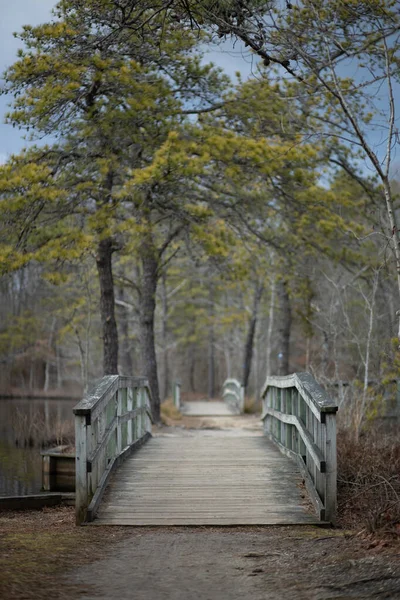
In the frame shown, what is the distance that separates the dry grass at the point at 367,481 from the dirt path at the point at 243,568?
42 centimetres

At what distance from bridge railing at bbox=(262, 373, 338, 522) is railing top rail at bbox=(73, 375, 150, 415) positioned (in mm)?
2000

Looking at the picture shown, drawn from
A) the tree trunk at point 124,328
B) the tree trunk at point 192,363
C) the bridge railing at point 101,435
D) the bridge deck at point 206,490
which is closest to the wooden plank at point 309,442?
the bridge deck at point 206,490

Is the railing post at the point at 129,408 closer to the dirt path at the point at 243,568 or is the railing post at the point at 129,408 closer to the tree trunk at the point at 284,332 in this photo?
the dirt path at the point at 243,568

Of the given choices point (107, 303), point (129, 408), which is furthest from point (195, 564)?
point (107, 303)

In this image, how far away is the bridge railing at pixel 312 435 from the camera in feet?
23.3

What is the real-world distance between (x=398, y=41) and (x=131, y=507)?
5.79 m

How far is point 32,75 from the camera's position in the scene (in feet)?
41.6

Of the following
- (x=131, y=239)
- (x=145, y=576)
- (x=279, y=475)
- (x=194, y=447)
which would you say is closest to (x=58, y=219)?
(x=131, y=239)

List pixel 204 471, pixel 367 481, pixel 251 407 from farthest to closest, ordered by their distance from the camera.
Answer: pixel 251 407 < pixel 204 471 < pixel 367 481

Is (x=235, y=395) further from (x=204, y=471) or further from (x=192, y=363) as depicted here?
(x=192, y=363)

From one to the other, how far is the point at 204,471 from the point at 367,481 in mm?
1959

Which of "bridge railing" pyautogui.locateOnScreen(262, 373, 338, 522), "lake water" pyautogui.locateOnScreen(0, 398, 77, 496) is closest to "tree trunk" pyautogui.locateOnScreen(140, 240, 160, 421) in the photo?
"lake water" pyautogui.locateOnScreen(0, 398, 77, 496)

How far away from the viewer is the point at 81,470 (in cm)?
714

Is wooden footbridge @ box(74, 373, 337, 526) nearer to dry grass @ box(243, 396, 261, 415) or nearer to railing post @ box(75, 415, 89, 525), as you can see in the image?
railing post @ box(75, 415, 89, 525)
